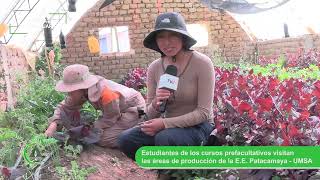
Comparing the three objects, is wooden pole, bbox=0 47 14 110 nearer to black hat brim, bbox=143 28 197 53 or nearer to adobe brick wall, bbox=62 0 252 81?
black hat brim, bbox=143 28 197 53

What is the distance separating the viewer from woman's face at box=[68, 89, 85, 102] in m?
2.75

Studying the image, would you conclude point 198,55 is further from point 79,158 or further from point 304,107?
point 79,158

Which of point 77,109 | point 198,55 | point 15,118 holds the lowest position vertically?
point 15,118

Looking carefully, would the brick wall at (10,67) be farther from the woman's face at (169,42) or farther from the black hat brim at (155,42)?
the woman's face at (169,42)

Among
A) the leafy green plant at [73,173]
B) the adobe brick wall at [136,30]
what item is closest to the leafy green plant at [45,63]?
the adobe brick wall at [136,30]

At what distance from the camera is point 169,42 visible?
2170 millimetres

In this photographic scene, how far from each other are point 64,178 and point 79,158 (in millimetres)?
393

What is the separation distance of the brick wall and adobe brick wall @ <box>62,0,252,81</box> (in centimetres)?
227

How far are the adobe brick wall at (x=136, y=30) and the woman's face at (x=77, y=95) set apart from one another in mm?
5124

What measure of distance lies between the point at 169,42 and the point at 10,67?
10.6ft

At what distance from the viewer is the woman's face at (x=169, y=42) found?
2.15 metres

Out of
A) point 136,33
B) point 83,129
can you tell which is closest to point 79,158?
point 83,129

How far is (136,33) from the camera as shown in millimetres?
8445

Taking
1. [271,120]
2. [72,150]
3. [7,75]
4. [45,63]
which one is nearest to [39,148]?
[72,150]
